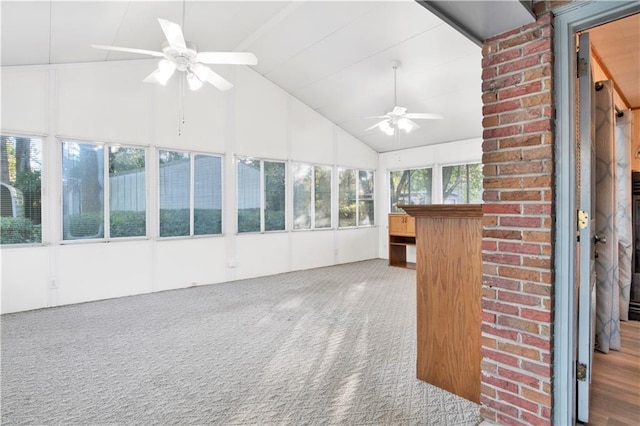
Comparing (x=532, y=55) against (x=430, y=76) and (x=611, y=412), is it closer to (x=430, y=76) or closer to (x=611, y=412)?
(x=611, y=412)

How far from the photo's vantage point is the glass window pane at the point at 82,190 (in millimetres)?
4559

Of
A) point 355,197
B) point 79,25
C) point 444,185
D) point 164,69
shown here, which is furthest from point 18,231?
point 444,185

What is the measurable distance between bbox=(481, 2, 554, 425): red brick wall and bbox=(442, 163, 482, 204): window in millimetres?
5162

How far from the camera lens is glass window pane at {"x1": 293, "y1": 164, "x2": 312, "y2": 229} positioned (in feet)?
22.6

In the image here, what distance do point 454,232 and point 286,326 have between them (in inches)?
84.7

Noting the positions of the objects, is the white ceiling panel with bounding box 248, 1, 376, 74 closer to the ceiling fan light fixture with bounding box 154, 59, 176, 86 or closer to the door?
the ceiling fan light fixture with bounding box 154, 59, 176, 86

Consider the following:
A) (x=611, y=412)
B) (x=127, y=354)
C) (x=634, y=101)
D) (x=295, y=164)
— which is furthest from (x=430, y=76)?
(x=127, y=354)

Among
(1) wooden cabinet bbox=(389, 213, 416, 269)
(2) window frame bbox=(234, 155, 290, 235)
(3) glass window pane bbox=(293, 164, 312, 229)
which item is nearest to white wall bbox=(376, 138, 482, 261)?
(1) wooden cabinet bbox=(389, 213, 416, 269)

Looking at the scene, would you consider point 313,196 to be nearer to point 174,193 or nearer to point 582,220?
point 174,193

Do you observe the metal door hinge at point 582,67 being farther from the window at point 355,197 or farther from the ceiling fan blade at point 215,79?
the window at point 355,197

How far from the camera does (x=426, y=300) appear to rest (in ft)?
7.98

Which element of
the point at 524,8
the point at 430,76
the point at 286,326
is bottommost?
the point at 286,326

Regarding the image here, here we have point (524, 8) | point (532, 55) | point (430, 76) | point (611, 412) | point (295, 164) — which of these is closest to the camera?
point (524, 8)

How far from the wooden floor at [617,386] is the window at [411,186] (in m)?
4.71
